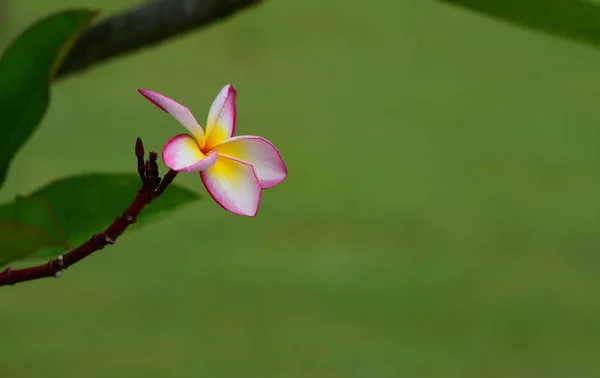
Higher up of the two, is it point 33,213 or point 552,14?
point 552,14

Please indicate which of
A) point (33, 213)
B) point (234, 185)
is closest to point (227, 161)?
point (234, 185)

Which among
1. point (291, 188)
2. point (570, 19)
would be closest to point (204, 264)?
point (291, 188)

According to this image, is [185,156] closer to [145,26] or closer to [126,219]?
[126,219]

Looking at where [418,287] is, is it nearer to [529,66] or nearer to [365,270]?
[365,270]

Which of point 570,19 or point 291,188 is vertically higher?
point 570,19

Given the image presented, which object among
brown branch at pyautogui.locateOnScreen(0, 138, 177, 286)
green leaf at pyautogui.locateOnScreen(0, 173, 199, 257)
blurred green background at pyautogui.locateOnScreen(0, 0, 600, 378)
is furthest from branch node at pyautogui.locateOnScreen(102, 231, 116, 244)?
blurred green background at pyautogui.locateOnScreen(0, 0, 600, 378)

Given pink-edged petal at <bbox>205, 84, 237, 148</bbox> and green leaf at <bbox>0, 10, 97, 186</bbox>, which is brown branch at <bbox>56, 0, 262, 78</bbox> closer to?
green leaf at <bbox>0, 10, 97, 186</bbox>
